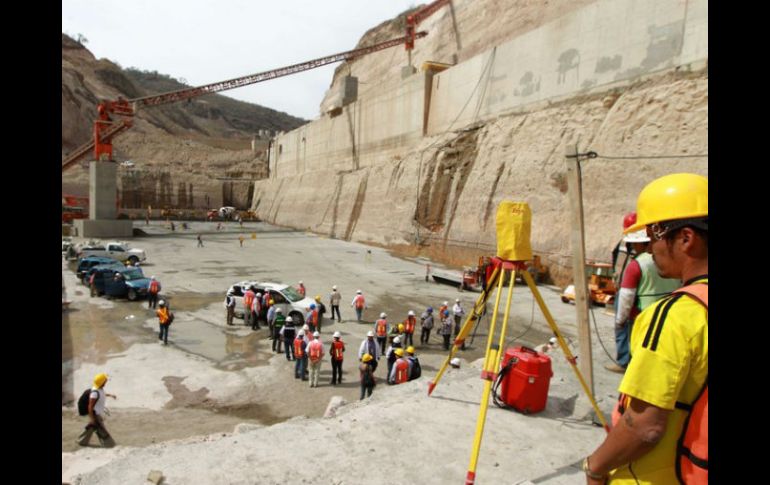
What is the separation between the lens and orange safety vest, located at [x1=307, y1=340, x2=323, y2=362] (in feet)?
32.3

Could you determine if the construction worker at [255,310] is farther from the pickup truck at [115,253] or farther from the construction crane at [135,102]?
the construction crane at [135,102]

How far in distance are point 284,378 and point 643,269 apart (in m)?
8.09

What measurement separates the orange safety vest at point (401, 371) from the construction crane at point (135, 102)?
4414cm

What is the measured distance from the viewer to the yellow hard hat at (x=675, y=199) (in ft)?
6.73

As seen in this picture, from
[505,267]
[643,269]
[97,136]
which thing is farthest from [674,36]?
[97,136]

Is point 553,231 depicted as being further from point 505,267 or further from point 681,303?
point 681,303

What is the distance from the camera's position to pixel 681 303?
1896 millimetres

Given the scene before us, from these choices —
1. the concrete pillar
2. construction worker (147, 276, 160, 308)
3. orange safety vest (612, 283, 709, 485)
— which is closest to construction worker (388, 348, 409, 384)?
orange safety vest (612, 283, 709, 485)

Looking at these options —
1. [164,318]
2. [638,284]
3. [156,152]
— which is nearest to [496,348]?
[638,284]

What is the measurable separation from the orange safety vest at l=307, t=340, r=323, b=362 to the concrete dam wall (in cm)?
1510
